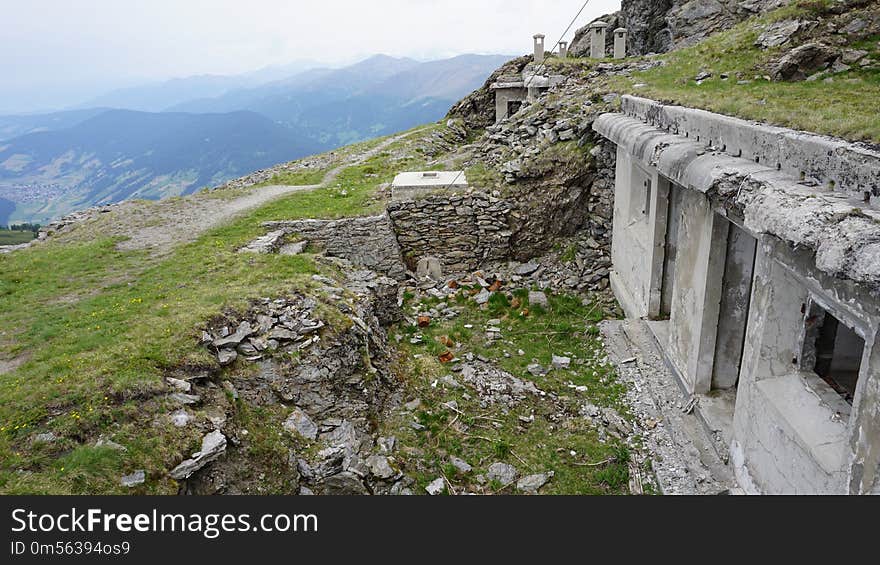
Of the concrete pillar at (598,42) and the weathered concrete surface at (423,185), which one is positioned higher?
the concrete pillar at (598,42)

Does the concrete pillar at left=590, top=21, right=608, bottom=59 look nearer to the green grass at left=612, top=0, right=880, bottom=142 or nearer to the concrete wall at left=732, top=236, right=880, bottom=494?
the green grass at left=612, top=0, right=880, bottom=142

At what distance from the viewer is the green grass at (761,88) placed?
6309 millimetres

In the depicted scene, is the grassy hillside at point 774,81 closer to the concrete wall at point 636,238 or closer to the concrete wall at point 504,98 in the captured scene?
the concrete wall at point 636,238

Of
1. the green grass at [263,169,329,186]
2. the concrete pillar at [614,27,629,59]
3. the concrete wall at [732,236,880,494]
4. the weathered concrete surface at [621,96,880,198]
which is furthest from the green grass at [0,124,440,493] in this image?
the concrete pillar at [614,27,629,59]

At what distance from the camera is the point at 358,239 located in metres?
14.8

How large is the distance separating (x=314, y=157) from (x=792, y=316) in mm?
24953

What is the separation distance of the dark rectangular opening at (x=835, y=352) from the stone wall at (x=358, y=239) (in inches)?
423

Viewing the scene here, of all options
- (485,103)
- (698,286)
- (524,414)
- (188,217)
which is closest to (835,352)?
(698,286)

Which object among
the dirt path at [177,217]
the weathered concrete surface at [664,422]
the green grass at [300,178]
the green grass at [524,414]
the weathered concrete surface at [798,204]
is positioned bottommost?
the green grass at [524,414]

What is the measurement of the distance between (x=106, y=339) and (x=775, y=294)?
9.07 metres

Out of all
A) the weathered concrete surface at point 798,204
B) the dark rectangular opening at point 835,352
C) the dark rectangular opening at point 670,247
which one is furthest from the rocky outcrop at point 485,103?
the dark rectangular opening at point 835,352

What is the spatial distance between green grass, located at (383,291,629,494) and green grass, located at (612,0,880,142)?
492 centimetres

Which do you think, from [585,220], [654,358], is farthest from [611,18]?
[654,358]

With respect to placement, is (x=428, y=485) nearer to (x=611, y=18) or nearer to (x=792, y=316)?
(x=792, y=316)
